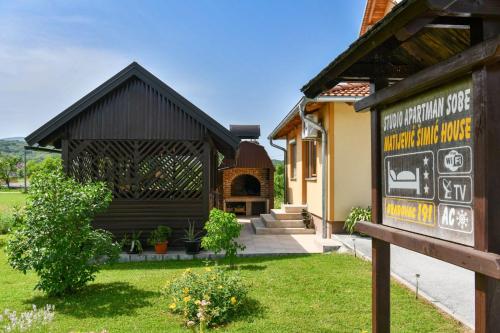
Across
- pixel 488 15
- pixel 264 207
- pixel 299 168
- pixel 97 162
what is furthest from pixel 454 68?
pixel 264 207

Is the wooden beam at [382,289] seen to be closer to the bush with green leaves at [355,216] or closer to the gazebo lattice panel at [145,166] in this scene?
the bush with green leaves at [355,216]

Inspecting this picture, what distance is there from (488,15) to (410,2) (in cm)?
40

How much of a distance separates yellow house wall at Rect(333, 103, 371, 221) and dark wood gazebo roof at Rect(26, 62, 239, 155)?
2.77m

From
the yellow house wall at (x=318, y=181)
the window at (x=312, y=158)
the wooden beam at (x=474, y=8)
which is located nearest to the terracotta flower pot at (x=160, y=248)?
the yellow house wall at (x=318, y=181)

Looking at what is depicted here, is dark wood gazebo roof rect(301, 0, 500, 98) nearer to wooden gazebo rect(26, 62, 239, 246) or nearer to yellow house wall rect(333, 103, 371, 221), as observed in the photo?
wooden gazebo rect(26, 62, 239, 246)

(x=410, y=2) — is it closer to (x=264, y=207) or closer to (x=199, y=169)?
(x=199, y=169)

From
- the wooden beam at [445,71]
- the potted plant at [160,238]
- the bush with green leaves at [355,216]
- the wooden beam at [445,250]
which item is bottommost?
the potted plant at [160,238]

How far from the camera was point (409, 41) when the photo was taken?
10.6 ft

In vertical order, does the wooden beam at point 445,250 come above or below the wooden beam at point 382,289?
above

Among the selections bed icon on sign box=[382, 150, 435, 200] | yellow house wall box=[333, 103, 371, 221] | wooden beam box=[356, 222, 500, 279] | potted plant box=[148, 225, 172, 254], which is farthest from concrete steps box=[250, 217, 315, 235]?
bed icon on sign box=[382, 150, 435, 200]

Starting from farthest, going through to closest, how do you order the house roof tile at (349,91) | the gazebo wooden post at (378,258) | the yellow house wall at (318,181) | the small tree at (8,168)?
the small tree at (8,168), the yellow house wall at (318,181), the house roof tile at (349,91), the gazebo wooden post at (378,258)

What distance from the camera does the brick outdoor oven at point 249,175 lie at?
18.9 m

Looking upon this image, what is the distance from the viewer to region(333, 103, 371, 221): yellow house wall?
11.0m

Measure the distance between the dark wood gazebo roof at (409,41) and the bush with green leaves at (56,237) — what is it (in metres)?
4.56
